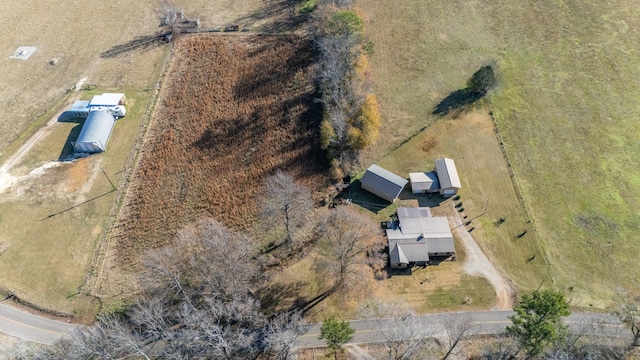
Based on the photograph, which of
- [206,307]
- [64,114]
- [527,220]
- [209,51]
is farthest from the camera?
[209,51]

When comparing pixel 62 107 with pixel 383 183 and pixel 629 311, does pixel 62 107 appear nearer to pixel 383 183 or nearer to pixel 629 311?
pixel 383 183

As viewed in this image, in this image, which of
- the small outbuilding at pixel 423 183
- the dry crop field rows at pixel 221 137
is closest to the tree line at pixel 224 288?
the dry crop field rows at pixel 221 137

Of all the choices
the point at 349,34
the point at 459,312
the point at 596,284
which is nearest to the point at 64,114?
the point at 349,34

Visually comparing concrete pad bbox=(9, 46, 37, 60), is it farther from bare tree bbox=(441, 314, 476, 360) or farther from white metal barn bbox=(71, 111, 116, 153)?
bare tree bbox=(441, 314, 476, 360)

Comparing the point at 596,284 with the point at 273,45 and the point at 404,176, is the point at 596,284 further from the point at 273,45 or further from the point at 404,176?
the point at 273,45

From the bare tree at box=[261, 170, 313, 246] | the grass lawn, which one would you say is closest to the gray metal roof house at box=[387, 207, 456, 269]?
the bare tree at box=[261, 170, 313, 246]

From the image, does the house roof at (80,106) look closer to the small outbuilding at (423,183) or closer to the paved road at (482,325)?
the paved road at (482,325)
